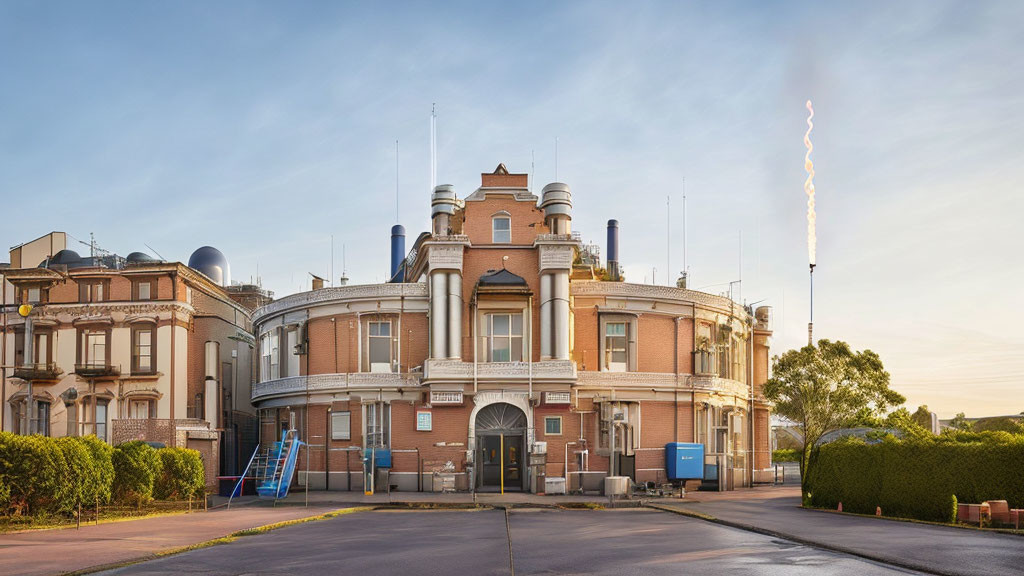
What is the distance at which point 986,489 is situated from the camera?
86.3ft

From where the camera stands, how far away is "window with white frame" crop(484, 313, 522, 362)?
43.6m

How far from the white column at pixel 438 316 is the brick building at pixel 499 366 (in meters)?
0.06

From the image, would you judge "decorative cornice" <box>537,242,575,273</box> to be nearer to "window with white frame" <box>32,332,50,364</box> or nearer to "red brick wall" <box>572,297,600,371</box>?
"red brick wall" <box>572,297,600,371</box>

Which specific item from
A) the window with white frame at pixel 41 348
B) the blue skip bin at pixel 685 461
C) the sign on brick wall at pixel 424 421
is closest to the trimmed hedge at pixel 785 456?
the blue skip bin at pixel 685 461

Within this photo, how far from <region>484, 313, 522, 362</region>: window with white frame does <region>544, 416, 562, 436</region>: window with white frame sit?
120 inches

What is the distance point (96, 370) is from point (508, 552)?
35.8m

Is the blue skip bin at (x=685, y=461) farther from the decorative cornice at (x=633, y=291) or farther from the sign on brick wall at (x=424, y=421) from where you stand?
the sign on brick wall at (x=424, y=421)

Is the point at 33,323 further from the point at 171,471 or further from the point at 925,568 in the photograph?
the point at 925,568

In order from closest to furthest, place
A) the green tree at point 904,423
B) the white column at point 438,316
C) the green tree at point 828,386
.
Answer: the green tree at point 904,423
the green tree at point 828,386
the white column at point 438,316

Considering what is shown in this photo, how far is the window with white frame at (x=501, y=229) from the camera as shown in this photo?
144ft

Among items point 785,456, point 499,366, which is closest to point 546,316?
point 499,366

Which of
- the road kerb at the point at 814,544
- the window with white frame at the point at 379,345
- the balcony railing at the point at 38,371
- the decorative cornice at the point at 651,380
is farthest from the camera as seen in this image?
the balcony railing at the point at 38,371

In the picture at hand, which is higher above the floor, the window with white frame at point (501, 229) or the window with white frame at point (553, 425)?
the window with white frame at point (501, 229)

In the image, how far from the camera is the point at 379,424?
143ft
